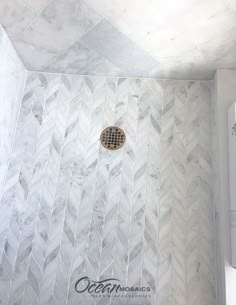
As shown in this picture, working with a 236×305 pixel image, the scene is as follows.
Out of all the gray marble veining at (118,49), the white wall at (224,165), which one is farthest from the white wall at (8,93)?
the white wall at (224,165)

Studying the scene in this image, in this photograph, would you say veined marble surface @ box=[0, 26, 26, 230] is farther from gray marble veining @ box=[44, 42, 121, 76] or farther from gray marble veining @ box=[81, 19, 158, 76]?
gray marble veining @ box=[81, 19, 158, 76]

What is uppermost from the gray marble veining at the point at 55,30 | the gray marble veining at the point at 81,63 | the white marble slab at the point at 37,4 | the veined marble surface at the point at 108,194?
the white marble slab at the point at 37,4

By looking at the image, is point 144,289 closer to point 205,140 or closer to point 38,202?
point 38,202

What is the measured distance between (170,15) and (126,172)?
2.84 feet

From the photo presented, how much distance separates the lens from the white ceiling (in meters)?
1.24

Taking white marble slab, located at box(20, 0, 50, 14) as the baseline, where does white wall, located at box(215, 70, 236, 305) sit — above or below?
below

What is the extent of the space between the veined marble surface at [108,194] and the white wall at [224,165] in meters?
0.14

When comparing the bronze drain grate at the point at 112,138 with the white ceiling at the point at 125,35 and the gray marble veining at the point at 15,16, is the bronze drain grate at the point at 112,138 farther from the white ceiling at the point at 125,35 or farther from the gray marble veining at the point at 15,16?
the gray marble veining at the point at 15,16

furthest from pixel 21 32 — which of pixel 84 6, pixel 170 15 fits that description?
pixel 170 15

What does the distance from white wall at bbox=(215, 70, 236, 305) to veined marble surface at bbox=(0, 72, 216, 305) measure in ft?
0.47

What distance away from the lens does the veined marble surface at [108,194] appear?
4.59ft

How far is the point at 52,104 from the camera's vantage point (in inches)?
66.7

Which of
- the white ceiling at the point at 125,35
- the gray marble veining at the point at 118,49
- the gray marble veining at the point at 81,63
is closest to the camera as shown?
the white ceiling at the point at 125,35

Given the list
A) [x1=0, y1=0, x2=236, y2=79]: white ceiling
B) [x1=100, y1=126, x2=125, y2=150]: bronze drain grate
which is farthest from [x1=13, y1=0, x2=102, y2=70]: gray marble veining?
[x1=100, y1=126, x2=125, y2=150]: bronze drain grate
